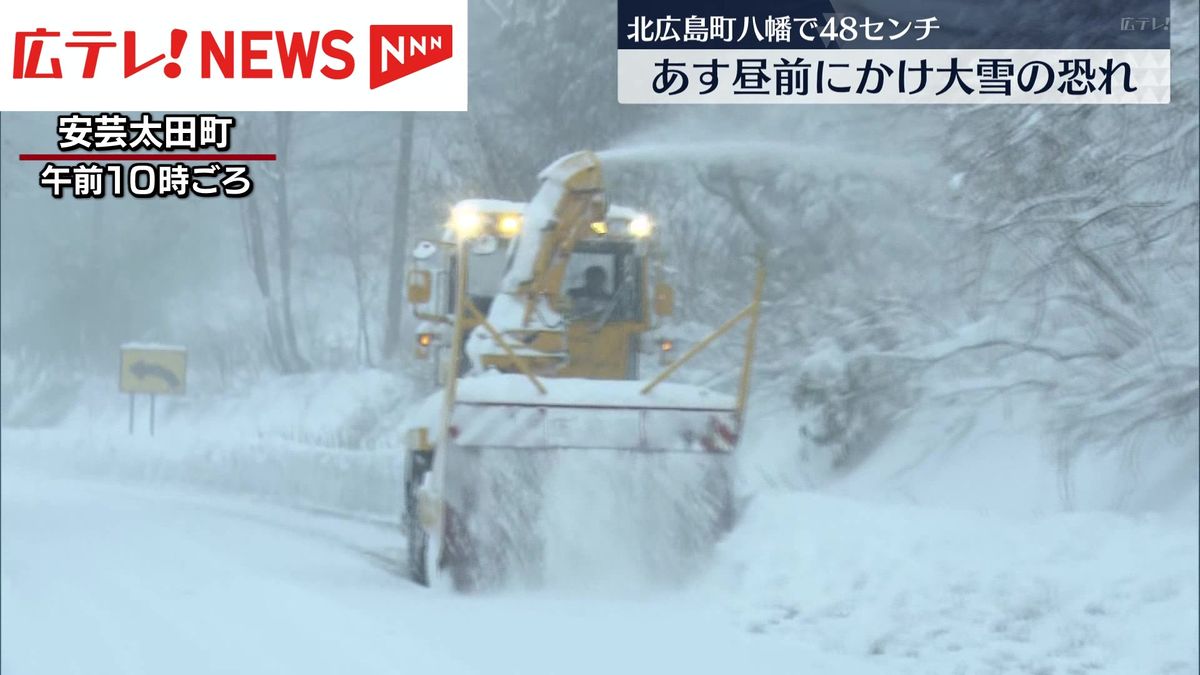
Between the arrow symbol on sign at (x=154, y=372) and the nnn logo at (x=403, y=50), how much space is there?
2332 cm

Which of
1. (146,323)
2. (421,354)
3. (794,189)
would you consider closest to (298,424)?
(146,323)

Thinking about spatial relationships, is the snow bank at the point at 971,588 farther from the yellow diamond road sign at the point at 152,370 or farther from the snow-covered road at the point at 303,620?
the yellow diamond road sign at the point at 152,370

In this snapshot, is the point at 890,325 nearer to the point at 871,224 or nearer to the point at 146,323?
the point at 871,224

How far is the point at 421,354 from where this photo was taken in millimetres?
10508

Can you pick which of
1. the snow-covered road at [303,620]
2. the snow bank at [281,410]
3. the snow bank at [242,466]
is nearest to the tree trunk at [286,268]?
the snow bank at [281,410]

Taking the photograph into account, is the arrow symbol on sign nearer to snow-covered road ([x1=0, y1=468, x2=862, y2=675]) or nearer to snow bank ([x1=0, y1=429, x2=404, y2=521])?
snow bank ([x1=0, y1=429, x2=404, y2=521])

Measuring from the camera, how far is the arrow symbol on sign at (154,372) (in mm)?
27234

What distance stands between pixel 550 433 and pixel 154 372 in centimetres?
2045

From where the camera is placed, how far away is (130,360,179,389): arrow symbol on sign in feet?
89.4

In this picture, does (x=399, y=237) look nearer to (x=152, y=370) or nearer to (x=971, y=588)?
(x=152, y=370)

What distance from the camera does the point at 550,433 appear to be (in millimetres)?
8656

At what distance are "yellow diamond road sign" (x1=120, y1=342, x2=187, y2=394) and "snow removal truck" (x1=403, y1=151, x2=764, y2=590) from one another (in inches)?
745

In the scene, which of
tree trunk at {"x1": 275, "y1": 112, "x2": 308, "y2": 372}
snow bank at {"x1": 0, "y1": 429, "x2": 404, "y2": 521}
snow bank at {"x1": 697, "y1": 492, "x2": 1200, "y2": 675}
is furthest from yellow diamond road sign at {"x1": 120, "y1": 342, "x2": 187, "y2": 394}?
snow bank at {"x1": 697, "y1": 492, "x2": 1200, "y2": 675}

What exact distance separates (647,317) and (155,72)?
206 inches
